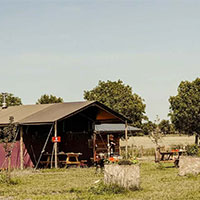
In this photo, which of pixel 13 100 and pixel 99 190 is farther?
pixel 13 100

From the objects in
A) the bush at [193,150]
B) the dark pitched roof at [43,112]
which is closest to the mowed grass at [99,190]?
the bush at [193,150]

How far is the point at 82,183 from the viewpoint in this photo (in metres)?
16.2

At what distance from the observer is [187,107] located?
5403cm

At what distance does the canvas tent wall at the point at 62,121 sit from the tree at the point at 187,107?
26.8 meters

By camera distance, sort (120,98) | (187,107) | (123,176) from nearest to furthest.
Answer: (123,176) < (187,107) < (120,98)

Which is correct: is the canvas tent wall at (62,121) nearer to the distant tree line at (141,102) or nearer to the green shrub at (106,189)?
the green shrub at (106,189)

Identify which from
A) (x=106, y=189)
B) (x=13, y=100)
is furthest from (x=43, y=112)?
(x=13, y=100)

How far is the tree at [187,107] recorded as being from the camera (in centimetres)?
5325

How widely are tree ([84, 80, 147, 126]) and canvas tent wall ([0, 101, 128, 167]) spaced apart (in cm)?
3467

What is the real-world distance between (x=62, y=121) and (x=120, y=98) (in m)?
38.6

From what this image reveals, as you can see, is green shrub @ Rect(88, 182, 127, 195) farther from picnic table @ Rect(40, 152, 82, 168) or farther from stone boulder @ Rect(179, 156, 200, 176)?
picnic table @ Rect(40, 152, 82, 168)

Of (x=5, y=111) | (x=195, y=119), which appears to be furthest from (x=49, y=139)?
(x=195, y=119)

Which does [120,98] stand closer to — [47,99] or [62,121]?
[47,99]

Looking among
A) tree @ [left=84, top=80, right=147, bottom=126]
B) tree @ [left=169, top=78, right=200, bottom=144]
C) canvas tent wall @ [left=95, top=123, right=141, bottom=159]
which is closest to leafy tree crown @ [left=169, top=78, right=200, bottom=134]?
tree @ [left=169, top=78, right=200, bottom=144]
